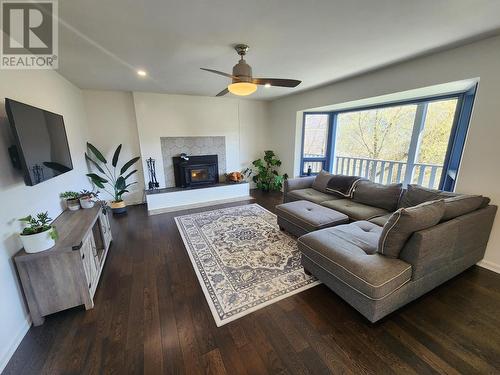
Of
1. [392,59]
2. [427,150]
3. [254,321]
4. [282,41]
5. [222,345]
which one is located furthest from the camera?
[427,150]

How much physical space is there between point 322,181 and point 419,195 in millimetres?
1504

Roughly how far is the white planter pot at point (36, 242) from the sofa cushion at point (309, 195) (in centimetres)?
323

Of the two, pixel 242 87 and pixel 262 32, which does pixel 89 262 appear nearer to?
pixel 242 87

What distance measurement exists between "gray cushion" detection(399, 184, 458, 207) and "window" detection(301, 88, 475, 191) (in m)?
0.73

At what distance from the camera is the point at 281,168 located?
5.55 metres

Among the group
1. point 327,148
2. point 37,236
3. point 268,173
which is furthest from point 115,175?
point 327,148

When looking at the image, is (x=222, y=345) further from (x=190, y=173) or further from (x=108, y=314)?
(x=190, y=173)

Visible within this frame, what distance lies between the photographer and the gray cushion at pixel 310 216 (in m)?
2.63

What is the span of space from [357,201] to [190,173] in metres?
3.56

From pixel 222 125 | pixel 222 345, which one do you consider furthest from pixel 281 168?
pixel 222 345

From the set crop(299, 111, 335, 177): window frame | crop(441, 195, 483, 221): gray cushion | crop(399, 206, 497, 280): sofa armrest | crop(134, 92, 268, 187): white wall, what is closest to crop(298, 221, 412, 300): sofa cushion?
crop(399, 206, 497, 280): sofa armrest

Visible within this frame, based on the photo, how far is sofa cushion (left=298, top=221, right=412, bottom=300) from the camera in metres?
1.53

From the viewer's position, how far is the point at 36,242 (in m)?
1.62

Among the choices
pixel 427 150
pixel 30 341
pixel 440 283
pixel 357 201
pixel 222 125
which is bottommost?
pixel 30 341
